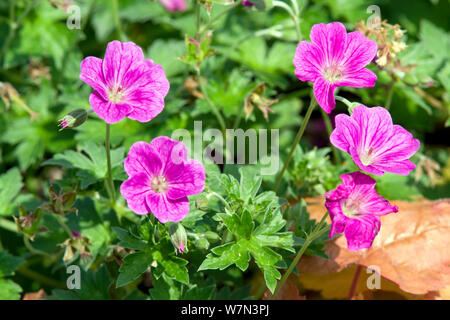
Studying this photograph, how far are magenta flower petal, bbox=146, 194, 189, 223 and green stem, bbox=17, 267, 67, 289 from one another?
1.01m

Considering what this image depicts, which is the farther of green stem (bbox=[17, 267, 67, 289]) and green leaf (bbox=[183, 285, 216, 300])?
green stem (bbox=[17, 267, 67, 289])

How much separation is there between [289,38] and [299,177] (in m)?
0.82

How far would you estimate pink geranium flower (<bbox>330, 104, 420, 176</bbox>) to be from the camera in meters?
1.42

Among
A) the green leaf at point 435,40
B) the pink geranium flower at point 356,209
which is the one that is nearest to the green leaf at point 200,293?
the pink geranium flower at point 356,209

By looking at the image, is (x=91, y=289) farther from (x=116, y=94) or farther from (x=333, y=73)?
(x=333, y=73)

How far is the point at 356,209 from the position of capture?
57.2 inches

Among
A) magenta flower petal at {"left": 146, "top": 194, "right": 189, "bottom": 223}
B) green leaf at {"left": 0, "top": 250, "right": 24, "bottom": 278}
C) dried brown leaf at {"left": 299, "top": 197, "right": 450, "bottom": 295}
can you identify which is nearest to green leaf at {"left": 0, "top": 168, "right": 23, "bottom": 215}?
green leaf at {"left": 0, "top": 250, "right": 24, "bottom": 278}

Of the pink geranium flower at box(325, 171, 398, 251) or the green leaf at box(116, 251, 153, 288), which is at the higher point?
the pink geranium flower at box(325, 171, 398, 251)

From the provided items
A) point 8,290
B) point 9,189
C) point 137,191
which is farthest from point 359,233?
point 9,189

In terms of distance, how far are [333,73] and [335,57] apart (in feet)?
0.18

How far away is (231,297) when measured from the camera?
6.05 ft

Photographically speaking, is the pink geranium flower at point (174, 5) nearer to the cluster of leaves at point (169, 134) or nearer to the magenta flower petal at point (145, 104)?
the cluster of leaves at point (169, 134)

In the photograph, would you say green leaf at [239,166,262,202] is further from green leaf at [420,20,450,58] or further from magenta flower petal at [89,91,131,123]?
green leaf at [420,20,450,58]
